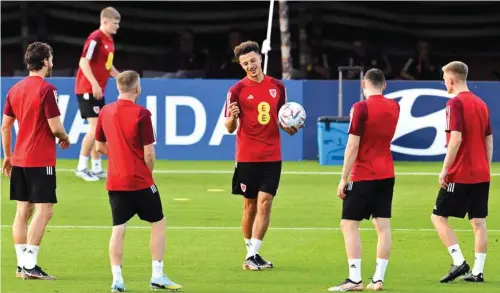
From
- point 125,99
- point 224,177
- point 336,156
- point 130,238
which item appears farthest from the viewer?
point 336,156

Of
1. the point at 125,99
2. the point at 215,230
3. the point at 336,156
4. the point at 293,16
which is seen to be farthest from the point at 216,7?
the point at 125,99

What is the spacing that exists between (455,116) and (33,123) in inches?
142

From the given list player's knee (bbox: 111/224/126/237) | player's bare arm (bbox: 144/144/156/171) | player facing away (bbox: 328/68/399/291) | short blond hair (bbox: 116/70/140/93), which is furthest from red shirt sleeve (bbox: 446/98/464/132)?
player's knee (bbox: 111/224/126/237)

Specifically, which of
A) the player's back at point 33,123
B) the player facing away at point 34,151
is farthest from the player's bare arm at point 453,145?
the player's back at point 33,123

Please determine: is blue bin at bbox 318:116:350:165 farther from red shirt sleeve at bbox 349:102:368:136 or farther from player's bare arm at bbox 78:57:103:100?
red shirt sleeve at bbox 349:102:368:136

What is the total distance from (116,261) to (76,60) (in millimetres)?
16820

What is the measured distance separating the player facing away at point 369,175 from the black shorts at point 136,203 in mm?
1512

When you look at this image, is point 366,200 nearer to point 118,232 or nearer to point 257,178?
point 257,178

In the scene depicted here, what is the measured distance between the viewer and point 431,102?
21.7 m

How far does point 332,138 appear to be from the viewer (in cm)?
2141

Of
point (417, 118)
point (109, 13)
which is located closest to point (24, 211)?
point (109, 13)

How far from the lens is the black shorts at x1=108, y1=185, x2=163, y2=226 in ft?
35.5

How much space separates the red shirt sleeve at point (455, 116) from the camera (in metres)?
11.4

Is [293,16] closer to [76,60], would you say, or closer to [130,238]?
[76,60]
